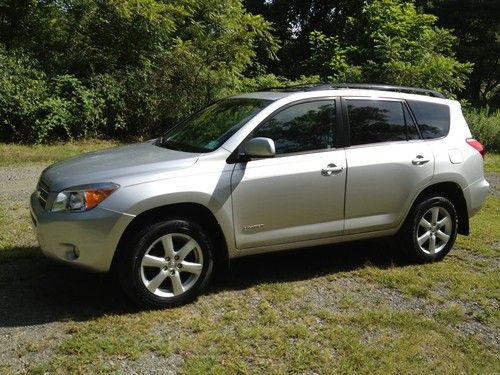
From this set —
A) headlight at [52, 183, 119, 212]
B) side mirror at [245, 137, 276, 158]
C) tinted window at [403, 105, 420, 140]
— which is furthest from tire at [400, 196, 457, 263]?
headlight at [52, 183, 119, 212]

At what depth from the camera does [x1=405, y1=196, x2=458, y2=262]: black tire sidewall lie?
5500 mm

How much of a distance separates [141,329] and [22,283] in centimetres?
143

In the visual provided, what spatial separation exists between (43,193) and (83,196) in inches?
21.7

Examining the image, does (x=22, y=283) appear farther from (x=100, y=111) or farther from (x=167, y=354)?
(x=100, y=111)

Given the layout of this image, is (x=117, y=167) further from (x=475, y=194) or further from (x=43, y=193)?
(x=475, y=194)

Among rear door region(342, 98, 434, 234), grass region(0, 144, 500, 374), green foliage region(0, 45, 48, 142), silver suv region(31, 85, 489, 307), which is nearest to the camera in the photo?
grass region(0, 144, 500, 374)

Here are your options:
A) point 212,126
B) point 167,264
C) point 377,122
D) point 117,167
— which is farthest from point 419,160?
point 117,167

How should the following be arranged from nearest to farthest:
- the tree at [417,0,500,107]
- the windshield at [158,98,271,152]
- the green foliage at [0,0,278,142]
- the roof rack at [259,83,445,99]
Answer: the windshield at [158,98,271,152]
the roof rack at [259,83,445,99]
the green foliage at [0,0,278,142]
the tree at [417,0,500,107]

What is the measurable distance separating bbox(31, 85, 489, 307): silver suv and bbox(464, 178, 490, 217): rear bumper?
0.01 metres

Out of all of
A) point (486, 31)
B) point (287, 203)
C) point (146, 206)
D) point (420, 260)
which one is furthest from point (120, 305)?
point (486, 31)

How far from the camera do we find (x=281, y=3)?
24.8 meters

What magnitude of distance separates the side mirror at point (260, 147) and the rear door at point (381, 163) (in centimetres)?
89

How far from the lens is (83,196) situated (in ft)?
13.6

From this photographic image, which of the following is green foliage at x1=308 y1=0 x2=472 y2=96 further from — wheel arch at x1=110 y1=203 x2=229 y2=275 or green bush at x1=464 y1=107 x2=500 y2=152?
wheel arch at x1=110 y1=203 x2=229 y2=275
